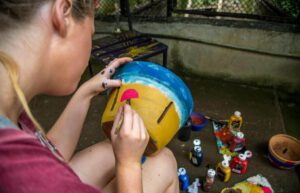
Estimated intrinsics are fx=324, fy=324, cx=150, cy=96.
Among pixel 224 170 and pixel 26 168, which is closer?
pixel 26 168

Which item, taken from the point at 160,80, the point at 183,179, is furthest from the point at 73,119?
the point at 183,179

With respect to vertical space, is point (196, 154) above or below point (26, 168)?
below

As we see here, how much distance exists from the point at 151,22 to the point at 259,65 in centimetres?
100

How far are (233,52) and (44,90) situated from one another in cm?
210

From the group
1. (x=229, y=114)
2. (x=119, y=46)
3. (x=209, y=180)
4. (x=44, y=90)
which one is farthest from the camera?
(x=229, y=114)

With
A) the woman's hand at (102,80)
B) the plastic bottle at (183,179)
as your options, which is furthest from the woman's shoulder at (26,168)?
the plastic bottle at (183,179)

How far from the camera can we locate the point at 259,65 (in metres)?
2.77

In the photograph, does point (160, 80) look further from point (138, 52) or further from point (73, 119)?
point (138, 52)

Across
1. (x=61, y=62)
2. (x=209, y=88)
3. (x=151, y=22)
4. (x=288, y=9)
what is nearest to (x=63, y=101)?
(x=151, y=22)

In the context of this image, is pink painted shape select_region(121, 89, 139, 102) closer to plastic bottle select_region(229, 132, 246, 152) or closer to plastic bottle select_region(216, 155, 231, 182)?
plastic bottle select_region(216, 155, 231, 182)

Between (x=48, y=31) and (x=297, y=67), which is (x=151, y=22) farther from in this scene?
(x=48, y=31)

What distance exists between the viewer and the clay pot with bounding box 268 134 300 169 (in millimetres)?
2016

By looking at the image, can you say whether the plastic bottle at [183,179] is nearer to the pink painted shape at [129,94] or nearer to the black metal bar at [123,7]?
the pink painted shape at [129,94]

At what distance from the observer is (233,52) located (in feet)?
9.08
